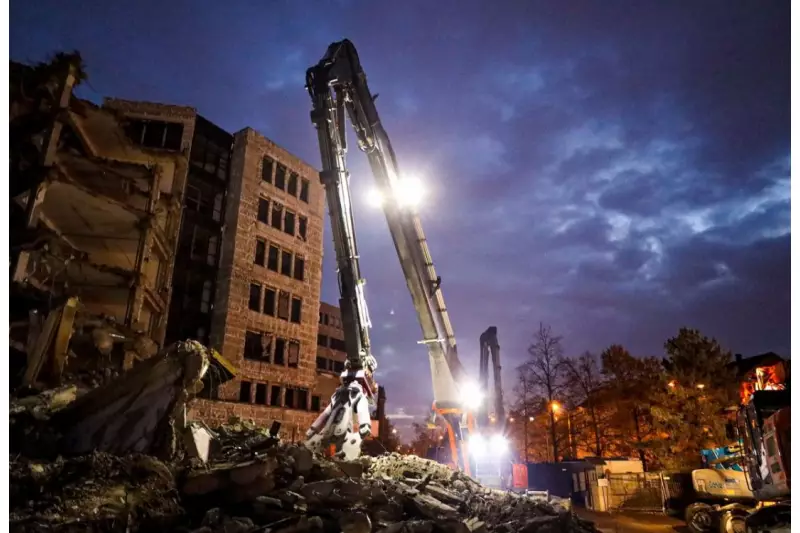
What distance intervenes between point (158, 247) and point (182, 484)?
19184mm

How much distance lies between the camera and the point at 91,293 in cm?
2156

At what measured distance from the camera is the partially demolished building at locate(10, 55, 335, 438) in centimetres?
1680

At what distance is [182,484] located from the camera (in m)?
7.27

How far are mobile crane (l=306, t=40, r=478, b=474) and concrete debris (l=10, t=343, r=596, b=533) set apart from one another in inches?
72.2

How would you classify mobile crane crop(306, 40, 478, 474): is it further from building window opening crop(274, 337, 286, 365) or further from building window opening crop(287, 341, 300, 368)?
building window opening crop(287, 341, 300, 368)

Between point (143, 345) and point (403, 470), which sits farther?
point (143, 345)

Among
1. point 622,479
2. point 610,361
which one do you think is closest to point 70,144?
point 622,479

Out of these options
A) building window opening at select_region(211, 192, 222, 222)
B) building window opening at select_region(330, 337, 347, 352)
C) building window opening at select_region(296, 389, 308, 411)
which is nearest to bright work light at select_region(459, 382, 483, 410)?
building window opening at select_region(296, 389, 308, 411)

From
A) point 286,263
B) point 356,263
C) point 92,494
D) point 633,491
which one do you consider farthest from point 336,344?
point 92,494

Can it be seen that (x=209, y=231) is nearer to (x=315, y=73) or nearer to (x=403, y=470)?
(x=315, y=73)

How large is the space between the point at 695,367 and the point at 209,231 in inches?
1223

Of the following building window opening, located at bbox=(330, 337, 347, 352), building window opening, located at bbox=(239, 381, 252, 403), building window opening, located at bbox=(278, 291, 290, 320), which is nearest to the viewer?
building window opening, located at bbox=(239, 381, 252, 403)

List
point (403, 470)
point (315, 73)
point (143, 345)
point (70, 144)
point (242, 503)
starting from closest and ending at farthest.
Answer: point (242, 503) < point (403, 470) < point (315, 73) < point (143, 345) < point (70, 144)

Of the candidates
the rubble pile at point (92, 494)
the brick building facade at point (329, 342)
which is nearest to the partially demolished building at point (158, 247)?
the rubble pile at point (92, 494)
